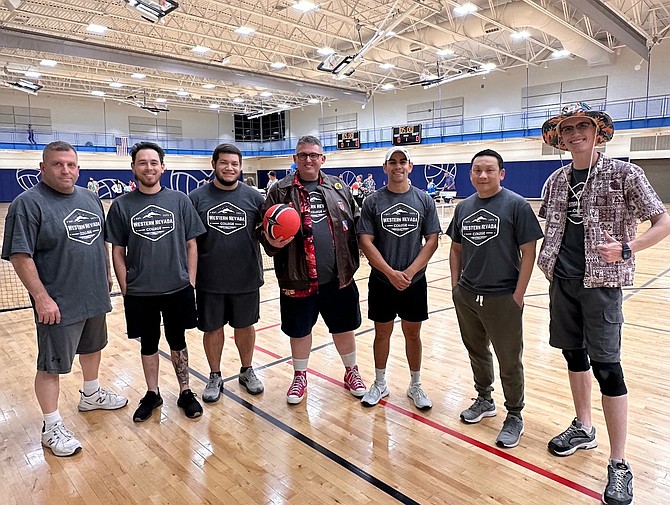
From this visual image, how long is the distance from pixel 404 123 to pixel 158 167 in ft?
91.0

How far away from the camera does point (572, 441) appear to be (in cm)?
279

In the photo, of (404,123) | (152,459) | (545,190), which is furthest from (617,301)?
(404,123)

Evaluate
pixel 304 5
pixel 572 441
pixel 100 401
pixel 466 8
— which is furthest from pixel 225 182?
pixel 466 8

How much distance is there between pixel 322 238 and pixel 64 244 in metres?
1.55

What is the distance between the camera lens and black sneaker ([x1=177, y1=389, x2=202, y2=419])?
331 cm

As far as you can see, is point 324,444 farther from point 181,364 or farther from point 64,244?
point 64,244

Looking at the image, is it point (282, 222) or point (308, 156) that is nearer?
point (282, 222)

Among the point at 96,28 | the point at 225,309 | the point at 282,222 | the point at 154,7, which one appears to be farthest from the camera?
the point at 96,28

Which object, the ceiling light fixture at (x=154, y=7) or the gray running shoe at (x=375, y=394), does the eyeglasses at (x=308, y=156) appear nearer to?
the gray running shoe at (x=375, y=394)

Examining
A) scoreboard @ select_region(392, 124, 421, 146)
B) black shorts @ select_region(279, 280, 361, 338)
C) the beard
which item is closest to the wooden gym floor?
black shorts @ select_region(279, 280, 361, 338)

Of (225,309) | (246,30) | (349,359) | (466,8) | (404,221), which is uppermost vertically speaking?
(246,30)

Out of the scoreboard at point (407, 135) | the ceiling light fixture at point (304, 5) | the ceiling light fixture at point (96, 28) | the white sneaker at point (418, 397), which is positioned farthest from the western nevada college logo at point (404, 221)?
the scoreboard at point (407, 135)

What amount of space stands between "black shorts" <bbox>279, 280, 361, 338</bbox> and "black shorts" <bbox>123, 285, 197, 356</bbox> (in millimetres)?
656

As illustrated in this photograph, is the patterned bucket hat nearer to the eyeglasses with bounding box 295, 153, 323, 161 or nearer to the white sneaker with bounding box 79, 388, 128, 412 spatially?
the eyeglasses with bounding box 295, 153, 323, 161
